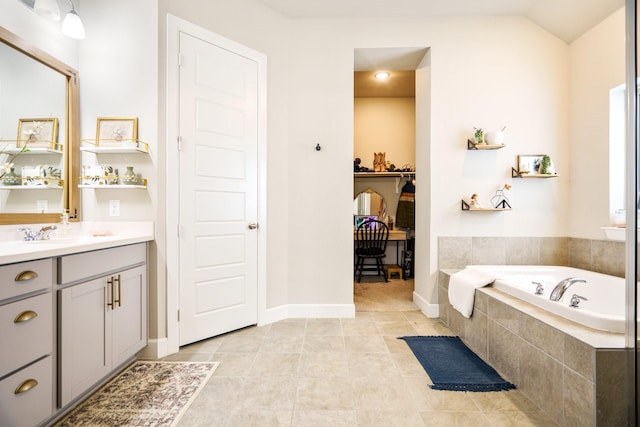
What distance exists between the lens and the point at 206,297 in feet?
8.02

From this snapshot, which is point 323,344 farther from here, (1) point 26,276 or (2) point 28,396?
(1) point 26,276

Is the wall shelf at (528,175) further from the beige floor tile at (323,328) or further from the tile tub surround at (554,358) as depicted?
the beige floor tile at (323,328)

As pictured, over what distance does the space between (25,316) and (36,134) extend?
1307 millimetres

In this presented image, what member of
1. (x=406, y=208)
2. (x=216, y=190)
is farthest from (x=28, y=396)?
(x=406, y=208)

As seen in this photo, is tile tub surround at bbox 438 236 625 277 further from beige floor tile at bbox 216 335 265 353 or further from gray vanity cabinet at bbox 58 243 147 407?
gray vanity cabinet at bbox 58 243 147 407

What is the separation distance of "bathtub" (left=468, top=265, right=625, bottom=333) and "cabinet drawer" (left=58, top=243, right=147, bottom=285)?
263 centimetres

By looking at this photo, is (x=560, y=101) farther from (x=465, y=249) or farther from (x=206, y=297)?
(x=206, y=297)

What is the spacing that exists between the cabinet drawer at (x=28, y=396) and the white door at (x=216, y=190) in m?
0.97

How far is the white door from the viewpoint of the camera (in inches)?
92.4

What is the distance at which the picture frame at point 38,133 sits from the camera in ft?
6.04

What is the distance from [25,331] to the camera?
4.15ft

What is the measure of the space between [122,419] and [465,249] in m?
2.96

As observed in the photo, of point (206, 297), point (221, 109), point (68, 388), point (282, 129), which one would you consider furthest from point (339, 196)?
point (68, 388)

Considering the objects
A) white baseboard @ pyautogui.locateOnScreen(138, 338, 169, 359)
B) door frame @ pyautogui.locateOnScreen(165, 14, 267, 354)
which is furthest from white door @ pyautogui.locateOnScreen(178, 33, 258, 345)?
white baseboard @ pyautogui.locateOnScreen(138, 338, 169, 359)
